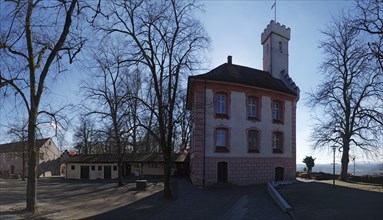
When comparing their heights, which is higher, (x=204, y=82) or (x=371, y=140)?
(x=204, y=82)

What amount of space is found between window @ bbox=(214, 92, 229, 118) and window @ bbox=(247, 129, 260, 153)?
3.03 metres

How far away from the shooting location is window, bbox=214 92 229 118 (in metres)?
31.2

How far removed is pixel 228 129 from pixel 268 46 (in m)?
15.3

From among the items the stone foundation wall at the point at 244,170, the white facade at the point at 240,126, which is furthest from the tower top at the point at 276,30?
the stone foundation wall at the point at 244,170

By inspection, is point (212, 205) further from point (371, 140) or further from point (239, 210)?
point (371, 140)

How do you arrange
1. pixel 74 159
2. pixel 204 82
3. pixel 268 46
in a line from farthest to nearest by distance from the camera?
pixel 74 159, pixel 268 46, pixel 204 82

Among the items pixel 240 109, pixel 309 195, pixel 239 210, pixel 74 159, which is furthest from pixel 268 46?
pixel 74 159

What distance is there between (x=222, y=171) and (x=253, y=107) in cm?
706

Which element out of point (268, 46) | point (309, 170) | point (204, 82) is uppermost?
point (268, 46)

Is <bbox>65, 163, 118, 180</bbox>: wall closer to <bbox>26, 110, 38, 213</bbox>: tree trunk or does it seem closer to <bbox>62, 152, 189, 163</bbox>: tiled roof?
<bbox>62, 152, 189, 163</bbox>: tiled roof

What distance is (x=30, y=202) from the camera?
1741 centimetres

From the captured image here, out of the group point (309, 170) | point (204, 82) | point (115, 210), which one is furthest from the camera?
point (309, 170)

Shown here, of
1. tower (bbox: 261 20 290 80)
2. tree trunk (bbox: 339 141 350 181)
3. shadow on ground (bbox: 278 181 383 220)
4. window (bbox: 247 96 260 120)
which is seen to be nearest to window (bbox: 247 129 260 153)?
window (bbox: 247 96 260 120)

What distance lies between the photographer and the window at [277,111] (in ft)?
115
